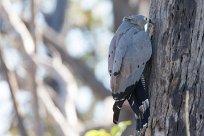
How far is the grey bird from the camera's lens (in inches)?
104

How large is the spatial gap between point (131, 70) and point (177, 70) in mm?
186

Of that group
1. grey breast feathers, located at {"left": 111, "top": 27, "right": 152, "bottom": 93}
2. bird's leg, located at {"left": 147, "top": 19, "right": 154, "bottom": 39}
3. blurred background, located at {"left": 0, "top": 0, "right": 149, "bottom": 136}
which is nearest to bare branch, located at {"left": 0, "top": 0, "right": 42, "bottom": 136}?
blurred background, located at {"left": 0, "top": 0, "right": 149, "bottom": 136}

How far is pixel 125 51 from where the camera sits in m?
2.68

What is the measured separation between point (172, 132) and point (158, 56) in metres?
0.33

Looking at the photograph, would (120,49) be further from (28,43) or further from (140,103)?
(28,43)

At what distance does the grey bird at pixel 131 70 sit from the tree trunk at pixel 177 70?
0.16ft

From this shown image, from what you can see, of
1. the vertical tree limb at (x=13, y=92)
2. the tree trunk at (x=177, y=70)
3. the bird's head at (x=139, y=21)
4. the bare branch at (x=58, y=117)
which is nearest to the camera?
the tree trunk at (x=177, y=70)

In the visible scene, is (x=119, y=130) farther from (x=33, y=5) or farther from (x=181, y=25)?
(x=33, y=5)

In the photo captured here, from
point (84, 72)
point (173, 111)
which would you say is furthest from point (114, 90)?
point (84, 72)

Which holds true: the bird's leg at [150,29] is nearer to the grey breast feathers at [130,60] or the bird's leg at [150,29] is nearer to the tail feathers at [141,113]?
the grey breast feathers at [130,60]

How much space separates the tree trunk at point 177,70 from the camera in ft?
8.40

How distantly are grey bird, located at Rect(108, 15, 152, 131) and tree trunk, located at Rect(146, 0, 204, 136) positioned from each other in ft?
0.16

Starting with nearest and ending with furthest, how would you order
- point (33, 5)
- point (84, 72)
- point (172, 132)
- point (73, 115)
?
point (172, 132) < point (33, 5) < point (73, 115) < point (84, 72)

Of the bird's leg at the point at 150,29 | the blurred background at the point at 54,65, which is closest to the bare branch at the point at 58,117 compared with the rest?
the blurred background at the point at 54,65
